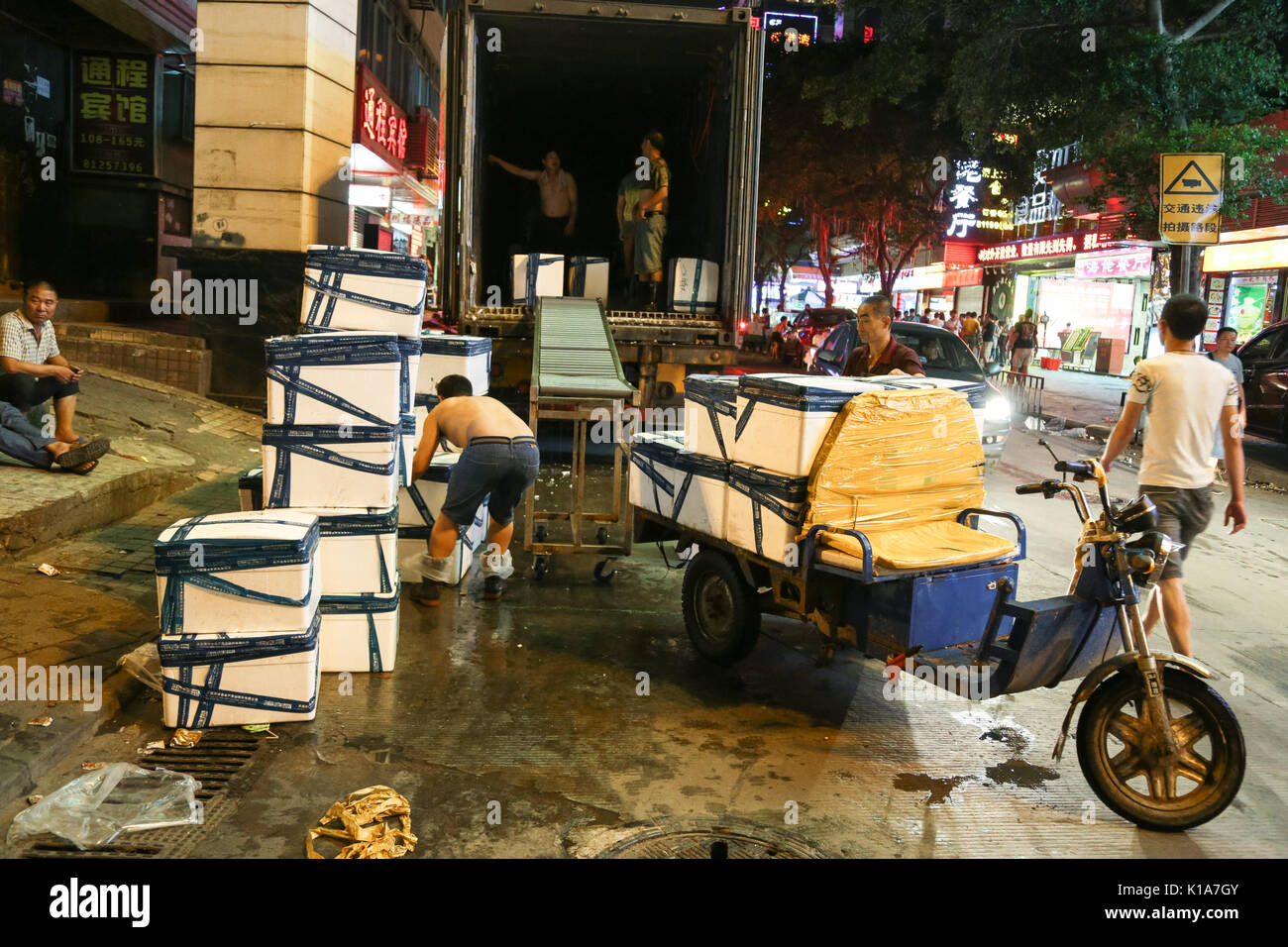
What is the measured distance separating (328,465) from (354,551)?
18.4 inches

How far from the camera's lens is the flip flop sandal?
287 inches

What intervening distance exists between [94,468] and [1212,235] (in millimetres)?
12053

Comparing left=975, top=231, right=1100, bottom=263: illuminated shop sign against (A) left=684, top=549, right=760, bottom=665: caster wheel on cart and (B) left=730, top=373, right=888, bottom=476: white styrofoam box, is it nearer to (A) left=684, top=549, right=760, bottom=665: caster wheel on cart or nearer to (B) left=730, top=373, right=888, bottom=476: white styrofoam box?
(A) left=684, top=549, right=760, bottom=665: caster wheel on cart

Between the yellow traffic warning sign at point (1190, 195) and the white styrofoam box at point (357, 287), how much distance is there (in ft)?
31.0

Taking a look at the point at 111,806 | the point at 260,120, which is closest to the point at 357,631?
the point at 111,806

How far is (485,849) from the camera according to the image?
12.0ft

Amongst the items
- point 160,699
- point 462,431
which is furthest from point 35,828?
point 462,431

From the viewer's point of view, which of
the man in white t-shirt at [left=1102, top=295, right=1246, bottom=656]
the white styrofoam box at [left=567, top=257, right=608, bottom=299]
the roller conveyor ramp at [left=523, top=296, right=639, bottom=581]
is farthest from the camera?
the white styrofoam box at [left=567, top=257, right=608, bottom=299]

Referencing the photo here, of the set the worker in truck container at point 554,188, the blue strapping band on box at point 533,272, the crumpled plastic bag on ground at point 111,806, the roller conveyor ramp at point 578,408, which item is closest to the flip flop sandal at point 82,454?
the roller conveyor ramp at point 578,408

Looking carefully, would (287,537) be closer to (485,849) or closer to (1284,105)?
(485,849)

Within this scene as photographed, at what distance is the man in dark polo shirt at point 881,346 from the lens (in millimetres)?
6676

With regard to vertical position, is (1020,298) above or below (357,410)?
above

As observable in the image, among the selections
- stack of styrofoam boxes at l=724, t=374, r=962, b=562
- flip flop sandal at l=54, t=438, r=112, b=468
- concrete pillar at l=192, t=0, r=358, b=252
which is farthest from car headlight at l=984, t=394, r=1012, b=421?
flip flop sandal at l=54, t=438, r=112, b=468

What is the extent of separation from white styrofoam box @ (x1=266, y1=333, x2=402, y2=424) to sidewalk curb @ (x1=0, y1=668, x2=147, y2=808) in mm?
1480
